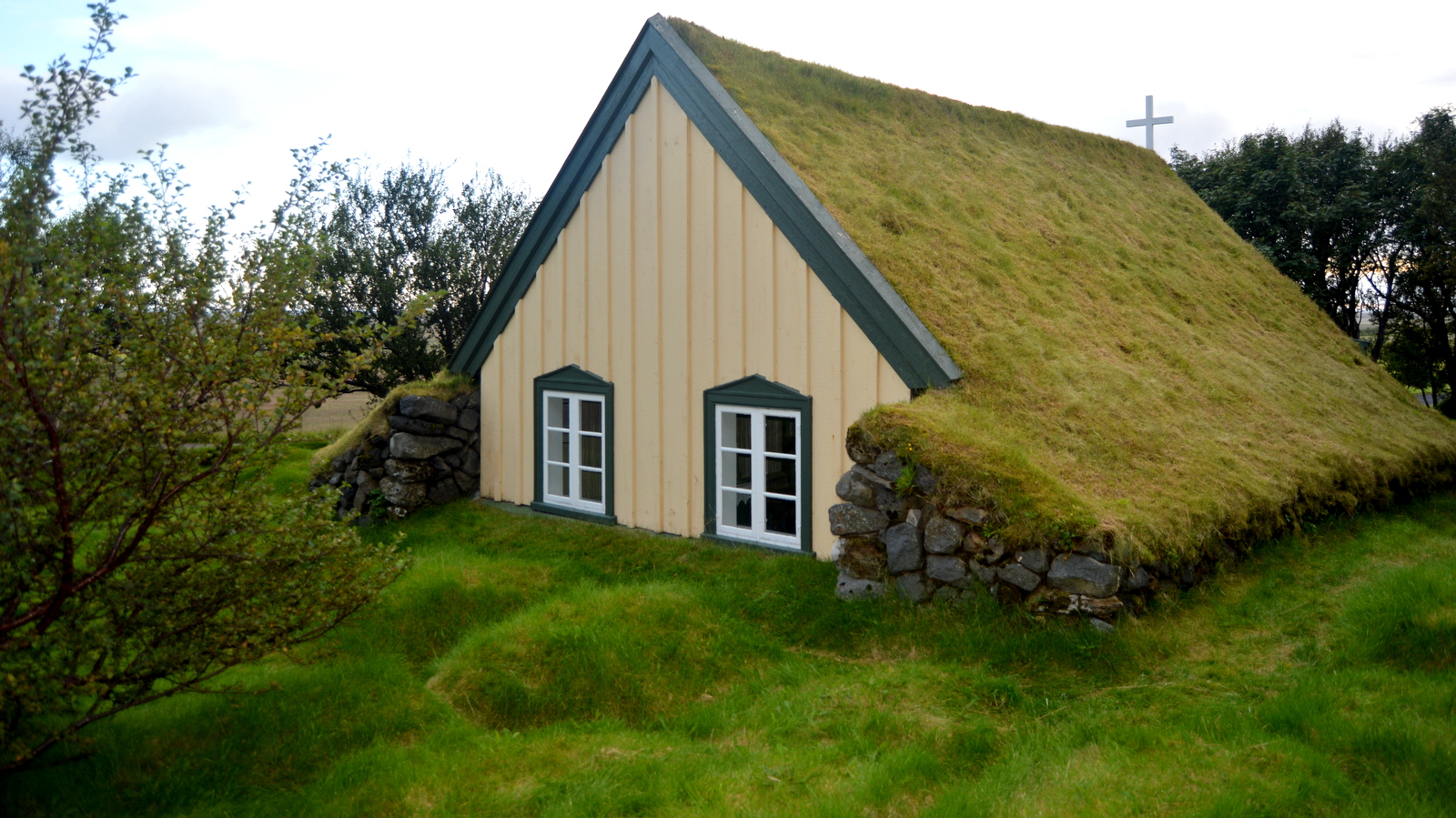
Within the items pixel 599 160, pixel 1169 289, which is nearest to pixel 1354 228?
pixel 1169 289

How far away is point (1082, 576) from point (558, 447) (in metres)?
7.11

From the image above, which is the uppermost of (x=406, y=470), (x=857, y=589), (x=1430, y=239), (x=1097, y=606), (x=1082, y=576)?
(x=1430, y=239)

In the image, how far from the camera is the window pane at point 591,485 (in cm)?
1223

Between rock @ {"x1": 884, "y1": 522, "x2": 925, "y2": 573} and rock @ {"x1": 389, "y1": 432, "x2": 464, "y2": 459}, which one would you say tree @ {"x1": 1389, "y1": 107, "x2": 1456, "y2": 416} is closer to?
rock @ {"x1": 884, "y1": 522, "x2": 925, "y2": 573}

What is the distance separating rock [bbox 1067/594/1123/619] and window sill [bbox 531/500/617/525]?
18.8 ft

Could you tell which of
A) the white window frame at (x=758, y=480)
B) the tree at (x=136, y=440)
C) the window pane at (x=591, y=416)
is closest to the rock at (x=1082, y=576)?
the white window frame at (x=758, y=480)

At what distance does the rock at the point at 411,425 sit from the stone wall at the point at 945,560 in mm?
6358

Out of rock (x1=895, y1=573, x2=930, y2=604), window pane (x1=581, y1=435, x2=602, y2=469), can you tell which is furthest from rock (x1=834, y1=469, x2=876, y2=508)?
window pane (x1=581, y1=435, x2=602, y2=469)

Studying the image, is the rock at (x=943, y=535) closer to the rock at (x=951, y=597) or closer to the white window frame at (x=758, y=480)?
the rock at (x=951, y=597)

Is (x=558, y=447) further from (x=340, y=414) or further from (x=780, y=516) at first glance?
(x=340, y=414)

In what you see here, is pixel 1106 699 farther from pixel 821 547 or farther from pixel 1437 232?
pixel 1437 232

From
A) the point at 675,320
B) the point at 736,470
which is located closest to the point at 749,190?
the point at 675,320

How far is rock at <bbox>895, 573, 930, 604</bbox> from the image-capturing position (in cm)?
816

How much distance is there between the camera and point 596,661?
7.45 meters
